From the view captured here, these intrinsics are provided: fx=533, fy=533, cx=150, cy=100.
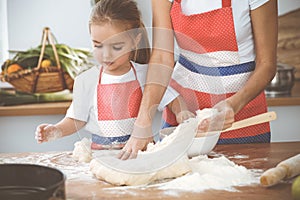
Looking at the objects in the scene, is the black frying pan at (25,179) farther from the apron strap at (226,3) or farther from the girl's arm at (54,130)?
the apron strap at (226,3)

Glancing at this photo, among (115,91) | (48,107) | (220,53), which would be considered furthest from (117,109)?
(48,107)

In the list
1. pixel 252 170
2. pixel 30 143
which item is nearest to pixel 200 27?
pixel 252 170

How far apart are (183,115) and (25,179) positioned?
508 millimetres

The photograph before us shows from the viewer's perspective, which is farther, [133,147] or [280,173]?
[133,147]

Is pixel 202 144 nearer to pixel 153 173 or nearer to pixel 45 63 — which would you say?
pixel 153 173

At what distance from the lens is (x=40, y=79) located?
2.54 meters

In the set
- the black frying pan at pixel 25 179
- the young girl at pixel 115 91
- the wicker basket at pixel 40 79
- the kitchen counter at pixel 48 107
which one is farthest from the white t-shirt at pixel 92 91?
the wicker basket at pixel 40 79

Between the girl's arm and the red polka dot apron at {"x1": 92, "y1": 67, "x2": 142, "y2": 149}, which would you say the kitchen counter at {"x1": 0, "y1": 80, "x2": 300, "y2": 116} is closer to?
the girl's arm

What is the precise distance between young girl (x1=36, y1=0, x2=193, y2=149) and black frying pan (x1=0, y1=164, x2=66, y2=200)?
367 mm

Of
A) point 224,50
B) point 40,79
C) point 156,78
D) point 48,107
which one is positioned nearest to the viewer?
point 156,78

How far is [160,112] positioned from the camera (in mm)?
1433

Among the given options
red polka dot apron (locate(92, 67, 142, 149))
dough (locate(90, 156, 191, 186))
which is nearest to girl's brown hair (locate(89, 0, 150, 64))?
red polka dot apron (locate(92, 67, 142, 149))

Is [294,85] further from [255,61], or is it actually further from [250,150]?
[250,150]

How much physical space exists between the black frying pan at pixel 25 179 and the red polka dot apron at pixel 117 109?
390 millimetres
